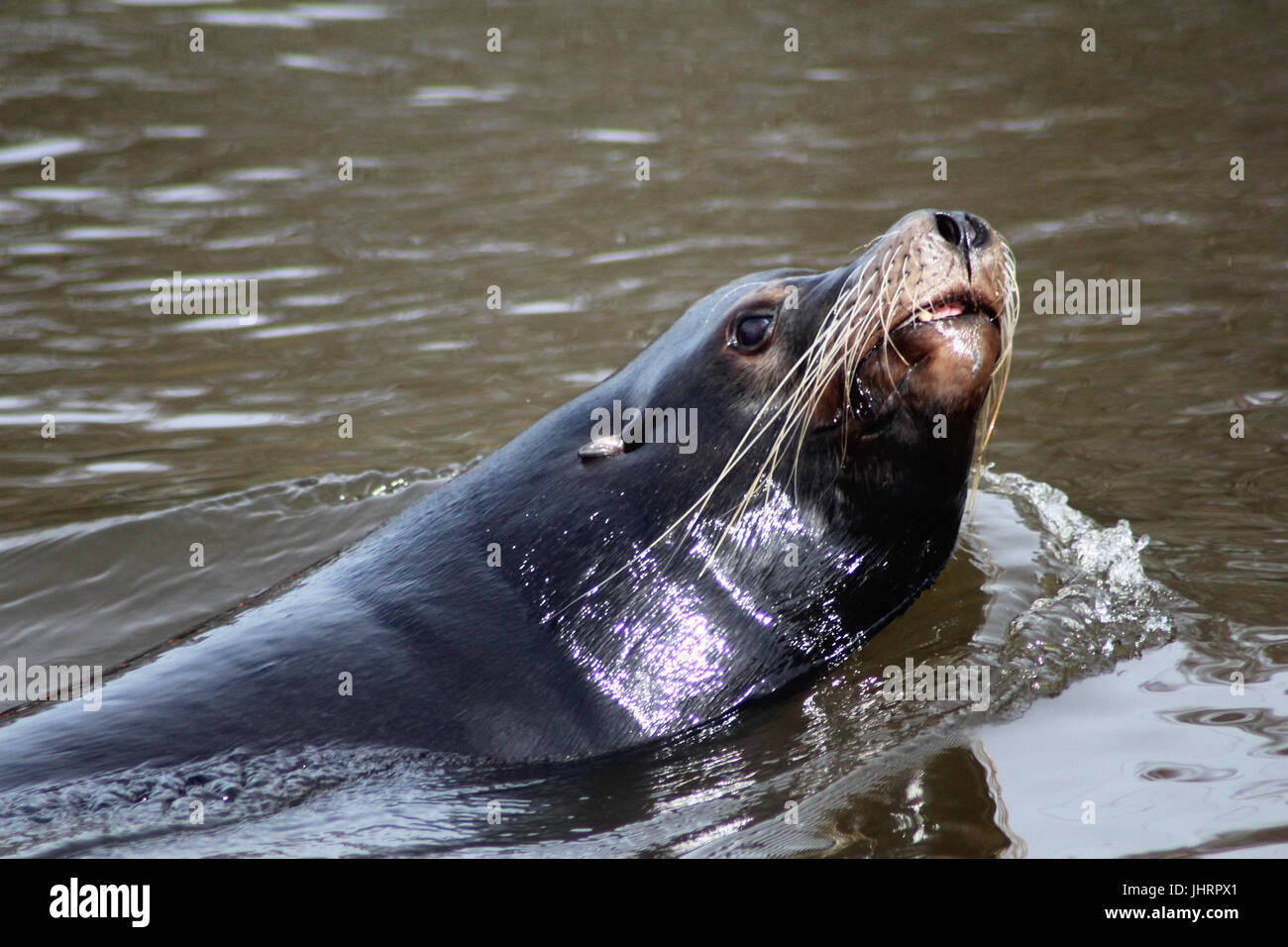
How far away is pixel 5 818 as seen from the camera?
3.91m

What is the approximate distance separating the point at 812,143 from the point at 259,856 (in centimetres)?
948

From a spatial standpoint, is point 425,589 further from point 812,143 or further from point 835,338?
point 812,143

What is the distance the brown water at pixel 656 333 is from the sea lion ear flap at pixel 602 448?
2.94 feet

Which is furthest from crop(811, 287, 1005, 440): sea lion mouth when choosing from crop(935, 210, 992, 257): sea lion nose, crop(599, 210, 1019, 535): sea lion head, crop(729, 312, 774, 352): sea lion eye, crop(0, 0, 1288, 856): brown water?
crop(0, 0, 1288, 856): brown water

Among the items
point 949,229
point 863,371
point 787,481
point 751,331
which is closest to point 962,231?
point 949,229

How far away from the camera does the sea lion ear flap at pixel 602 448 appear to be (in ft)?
15.3

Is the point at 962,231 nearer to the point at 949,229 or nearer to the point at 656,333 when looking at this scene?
the point at 949,229

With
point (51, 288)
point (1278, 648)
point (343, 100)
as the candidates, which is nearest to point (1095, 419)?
point (1278, 648)

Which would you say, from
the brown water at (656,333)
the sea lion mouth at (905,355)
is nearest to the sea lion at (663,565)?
the sea lion mouth at (905,355)

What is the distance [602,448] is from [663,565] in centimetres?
42

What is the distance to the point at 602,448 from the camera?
15.3 ft

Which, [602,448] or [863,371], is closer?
[863,371]

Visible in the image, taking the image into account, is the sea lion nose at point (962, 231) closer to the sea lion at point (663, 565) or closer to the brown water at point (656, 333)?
the sea lion at point (663, 565)

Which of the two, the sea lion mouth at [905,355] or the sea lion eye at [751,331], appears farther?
the sea lion eye at [751,331]
